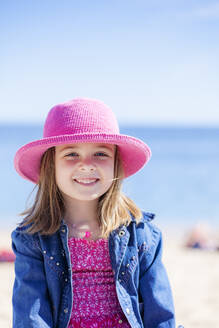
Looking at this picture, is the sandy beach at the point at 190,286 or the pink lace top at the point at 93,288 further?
the sandy beach at the point at 190,286

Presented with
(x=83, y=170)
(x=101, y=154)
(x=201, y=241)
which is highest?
(x=201, y=241)

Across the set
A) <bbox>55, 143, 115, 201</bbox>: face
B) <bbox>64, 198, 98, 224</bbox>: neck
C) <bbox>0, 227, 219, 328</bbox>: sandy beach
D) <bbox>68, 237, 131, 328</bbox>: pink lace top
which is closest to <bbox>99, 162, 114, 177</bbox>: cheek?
<bbox>55, 143, 115, 201</bbox>: face

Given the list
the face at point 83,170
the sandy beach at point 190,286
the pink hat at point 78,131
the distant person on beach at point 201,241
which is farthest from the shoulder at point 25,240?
the distant person on beach at point 201,241

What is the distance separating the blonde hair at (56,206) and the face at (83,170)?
0.38ft

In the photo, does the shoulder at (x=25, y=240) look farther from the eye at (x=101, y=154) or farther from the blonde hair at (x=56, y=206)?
the eye at (x=101, y=154)

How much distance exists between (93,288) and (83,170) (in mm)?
621

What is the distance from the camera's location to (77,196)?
8.60 feet

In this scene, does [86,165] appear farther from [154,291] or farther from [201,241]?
[201,241]

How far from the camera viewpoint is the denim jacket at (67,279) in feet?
8.05

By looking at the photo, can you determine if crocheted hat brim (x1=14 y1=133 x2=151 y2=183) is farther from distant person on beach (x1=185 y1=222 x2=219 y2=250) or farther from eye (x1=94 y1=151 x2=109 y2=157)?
distant person on beach (x1=185 y1=222 x2=219 y2=250)

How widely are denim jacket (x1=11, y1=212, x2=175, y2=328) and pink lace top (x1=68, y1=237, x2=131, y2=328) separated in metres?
0.06

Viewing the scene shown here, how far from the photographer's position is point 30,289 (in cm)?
245

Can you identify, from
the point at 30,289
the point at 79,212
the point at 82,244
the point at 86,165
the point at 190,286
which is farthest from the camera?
the point at 190,286

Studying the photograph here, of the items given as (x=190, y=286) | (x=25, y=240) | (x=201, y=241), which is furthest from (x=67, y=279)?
(x=201, y=241)
